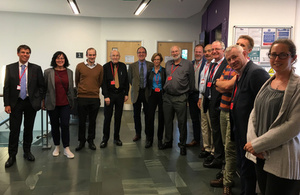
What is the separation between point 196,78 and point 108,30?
175 inches

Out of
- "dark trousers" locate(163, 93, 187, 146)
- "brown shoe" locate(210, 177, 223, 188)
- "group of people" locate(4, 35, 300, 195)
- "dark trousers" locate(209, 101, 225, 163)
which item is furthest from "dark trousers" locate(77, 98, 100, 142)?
"brown shoe" locate(210, 177, 223, 188)

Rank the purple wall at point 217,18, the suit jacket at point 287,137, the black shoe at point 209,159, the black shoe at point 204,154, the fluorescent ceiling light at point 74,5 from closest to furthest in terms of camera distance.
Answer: the suit jacket at point 287,137 < the black shoe at point 209,159 < the black shoe at point 204,154 < the purple wall at point 217,18 < the fluorescent ceiling light at point 74,5

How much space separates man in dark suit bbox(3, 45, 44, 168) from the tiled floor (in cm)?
47

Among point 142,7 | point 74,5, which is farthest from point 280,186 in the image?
point 74,5

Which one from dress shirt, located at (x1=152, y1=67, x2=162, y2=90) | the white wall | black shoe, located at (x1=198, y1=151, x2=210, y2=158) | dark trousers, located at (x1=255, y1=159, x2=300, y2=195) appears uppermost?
the white wall

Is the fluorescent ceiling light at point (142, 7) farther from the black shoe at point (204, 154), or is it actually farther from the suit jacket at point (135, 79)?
the black shoe at point (204, 154)

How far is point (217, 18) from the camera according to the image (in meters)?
5.32

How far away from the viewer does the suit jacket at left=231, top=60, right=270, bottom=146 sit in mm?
A: 1927

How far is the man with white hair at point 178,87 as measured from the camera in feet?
12.2

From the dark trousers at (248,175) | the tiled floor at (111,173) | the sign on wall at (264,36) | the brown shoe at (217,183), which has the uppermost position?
the sign on wall at (264,36)

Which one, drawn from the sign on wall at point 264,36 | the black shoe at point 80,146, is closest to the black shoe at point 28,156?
the black shoe at point 80,146

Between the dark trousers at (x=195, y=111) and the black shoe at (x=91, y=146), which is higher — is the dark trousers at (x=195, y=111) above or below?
above

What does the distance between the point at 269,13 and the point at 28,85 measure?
4.13 m

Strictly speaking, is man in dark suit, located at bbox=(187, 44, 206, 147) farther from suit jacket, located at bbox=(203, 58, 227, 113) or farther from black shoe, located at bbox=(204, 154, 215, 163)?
suit jacket, located at bbox=(203, 58, 227, 113)
